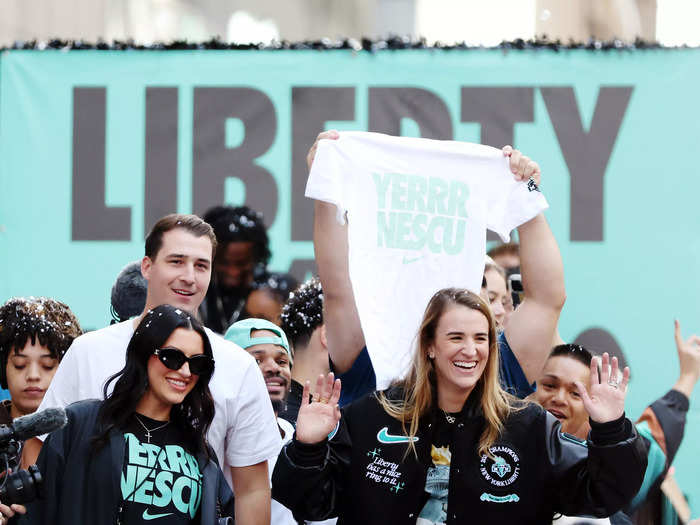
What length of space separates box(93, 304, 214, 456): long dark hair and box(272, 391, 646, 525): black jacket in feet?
1.00

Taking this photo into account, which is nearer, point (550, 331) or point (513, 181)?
point (550, 331)

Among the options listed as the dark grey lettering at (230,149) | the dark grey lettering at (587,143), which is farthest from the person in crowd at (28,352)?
the dark grey lettering at (587,143)

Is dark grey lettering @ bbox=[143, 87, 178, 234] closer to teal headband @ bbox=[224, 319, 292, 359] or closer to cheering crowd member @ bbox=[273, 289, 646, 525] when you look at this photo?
teal headband @ bbox=[224, 319, 292, 359]

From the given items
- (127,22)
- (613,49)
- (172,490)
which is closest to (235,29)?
(127,22)

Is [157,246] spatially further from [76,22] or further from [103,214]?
[76,22]

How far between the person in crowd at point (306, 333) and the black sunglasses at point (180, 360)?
108 centimetres

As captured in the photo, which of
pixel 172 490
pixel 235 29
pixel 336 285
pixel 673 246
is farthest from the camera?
pixel 235 29

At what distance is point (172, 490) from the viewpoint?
2.94 metres

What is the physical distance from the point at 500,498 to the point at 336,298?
0.96 metres

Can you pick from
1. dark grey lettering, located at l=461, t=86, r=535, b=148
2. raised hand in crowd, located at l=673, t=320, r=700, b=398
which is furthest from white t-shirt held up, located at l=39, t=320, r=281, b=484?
dark grey lettering, located at l=461, t=86, r=535, b=148

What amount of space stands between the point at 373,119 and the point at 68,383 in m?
2.66

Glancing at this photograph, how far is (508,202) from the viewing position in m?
3.58

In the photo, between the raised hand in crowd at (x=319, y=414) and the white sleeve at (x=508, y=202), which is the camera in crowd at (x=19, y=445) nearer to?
the raised hand in crowd at (x=319, y=414)

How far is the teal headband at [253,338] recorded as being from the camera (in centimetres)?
415
